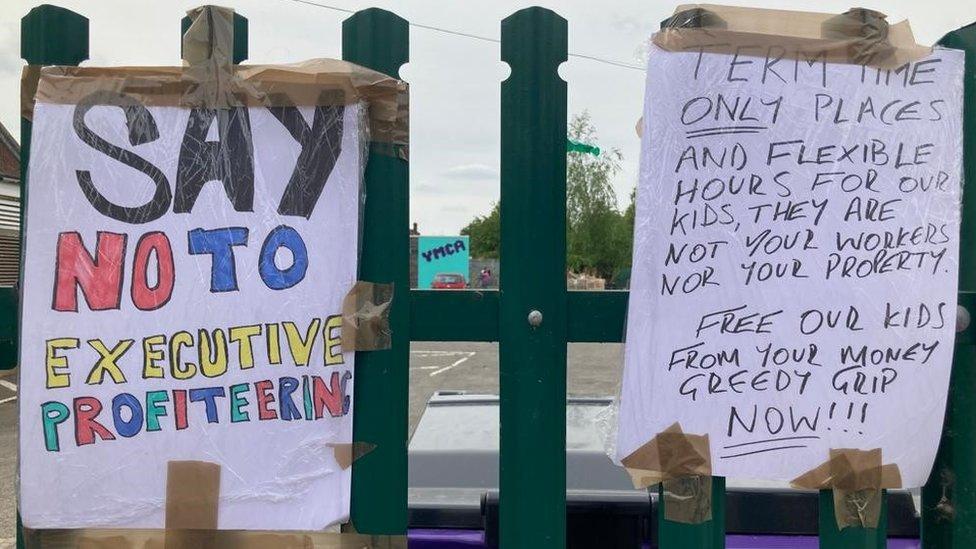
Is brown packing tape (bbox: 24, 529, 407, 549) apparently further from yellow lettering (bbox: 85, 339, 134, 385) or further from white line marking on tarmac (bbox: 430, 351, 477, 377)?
white line marking on tarmac (bbox: 430, 351, 477, 377)

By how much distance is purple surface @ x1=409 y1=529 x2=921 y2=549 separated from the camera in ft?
6.22

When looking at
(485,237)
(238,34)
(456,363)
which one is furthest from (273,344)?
(485,237)

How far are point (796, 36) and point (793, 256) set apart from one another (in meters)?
0.46

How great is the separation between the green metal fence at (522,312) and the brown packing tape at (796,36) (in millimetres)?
176

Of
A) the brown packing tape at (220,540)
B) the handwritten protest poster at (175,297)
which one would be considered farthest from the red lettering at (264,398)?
the brown packing tape at (220,540)

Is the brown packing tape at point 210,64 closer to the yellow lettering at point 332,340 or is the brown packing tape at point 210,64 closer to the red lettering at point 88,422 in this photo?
the yellow lettering at point 332,340

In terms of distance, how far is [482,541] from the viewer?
6.19 feet

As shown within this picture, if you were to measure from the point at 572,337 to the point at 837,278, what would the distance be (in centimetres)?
56

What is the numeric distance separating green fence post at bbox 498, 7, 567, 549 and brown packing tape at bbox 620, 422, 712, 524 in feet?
0.60

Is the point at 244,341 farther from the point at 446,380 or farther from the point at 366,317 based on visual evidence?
the point at 446,380

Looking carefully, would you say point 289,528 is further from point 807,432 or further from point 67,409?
point 807,432

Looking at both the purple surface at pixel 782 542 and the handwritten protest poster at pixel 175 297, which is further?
the purple surface at pixel 782 542

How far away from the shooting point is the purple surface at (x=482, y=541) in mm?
1896

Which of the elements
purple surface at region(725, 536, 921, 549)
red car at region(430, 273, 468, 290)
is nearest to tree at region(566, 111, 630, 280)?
red car at region(430, 273, 468, 290)
